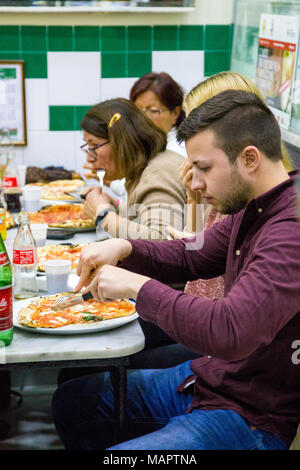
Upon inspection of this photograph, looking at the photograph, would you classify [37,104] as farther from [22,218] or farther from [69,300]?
[69,300]

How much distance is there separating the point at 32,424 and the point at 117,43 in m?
2.28

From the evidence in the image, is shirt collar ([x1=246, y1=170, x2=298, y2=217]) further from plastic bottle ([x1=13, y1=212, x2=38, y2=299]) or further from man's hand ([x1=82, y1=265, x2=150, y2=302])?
plastic bottle ([x1=13, y1=212, x2=38, y2=299])

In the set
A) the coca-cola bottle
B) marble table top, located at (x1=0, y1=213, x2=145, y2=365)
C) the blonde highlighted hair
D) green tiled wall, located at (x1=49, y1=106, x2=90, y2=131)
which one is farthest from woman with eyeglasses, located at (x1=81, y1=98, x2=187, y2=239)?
green tiled wall, located at (x1=49, y1=106, x2=90, y2=131)

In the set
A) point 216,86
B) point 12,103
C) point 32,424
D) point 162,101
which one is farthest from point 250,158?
point 12,103

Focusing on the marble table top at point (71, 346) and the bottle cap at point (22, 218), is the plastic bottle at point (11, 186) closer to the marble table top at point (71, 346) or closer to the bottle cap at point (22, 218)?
the bottle cap at point (22, 218)

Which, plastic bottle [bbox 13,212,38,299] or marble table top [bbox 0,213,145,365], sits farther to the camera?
plastic bottle [bbox 13,212,38,299]

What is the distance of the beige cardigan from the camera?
2.33 m

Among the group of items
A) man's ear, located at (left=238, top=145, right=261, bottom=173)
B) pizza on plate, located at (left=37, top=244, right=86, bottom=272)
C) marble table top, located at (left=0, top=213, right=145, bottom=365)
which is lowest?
pizza on plate, located at (left=37, top=244, right=86, bottom=272)

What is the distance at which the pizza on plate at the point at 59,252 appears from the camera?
2.16 m

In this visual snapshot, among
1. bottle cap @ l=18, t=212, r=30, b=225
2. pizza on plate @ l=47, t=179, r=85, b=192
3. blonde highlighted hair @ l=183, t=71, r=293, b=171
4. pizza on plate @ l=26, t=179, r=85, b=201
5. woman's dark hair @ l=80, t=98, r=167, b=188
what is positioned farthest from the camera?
pizza on plate @ l=47, t=179, r=85, b=192

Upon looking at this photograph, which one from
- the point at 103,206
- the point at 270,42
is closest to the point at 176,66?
the point at 270,42

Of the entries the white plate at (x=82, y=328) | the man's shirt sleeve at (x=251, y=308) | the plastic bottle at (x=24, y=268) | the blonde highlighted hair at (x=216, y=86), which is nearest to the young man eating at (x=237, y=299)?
the man's shirt sleeve at (x=251, y=308)

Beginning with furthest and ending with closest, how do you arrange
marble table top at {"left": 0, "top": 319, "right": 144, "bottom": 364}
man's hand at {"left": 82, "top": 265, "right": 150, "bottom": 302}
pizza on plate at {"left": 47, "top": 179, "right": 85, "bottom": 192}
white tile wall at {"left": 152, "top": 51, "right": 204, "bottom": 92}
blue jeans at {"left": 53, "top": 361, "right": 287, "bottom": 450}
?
white tile wall at {"left": 152, "top": 51, "right": 204, "bottom": 92} → pizza on plate at {"left": 47, "top": 179, "right": 85, "bottom": 192} → blue jeans at {"left": 53, "top": 361, "right": 287, "bottom": 450} → marble table top at {"left": 0, "top": 319, "right": 144, "bottom": 364} → man's hand at {"left": 82, "top": 265, "right": 150, "bottom": 302}

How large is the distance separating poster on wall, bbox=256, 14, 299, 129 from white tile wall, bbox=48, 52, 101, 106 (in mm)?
1105
